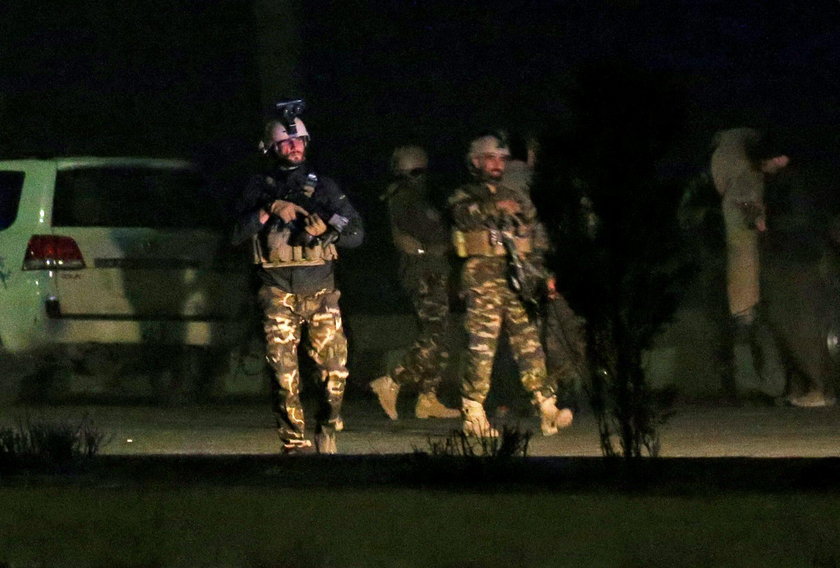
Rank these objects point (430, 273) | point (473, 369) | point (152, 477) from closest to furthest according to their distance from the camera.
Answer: point (152, 477)
point (473, 369)
point (430, 273)

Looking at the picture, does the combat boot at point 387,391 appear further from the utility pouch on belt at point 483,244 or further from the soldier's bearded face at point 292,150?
the soldier's bearded face at point 292,150

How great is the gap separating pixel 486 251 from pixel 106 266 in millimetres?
3398

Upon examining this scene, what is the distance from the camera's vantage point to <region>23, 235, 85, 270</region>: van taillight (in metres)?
13.1

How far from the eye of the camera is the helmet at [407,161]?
1239cm

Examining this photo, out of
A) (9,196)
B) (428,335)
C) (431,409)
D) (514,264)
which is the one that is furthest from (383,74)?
(514,264)

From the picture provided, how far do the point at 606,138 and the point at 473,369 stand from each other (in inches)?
140

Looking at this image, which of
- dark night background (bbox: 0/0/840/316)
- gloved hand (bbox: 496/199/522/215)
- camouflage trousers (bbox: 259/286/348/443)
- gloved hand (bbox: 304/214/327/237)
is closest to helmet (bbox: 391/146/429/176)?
gloved hand (bbox: 496/199/522/215)

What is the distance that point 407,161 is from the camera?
40.7 ft

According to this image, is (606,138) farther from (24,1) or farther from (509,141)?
(24,1)

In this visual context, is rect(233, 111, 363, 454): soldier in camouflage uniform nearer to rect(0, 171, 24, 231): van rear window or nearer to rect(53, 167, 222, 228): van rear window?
rect(53, 167, 222, 228): van rear window

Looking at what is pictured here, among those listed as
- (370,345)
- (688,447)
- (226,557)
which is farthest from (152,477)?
(370,345)

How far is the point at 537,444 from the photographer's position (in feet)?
37.4

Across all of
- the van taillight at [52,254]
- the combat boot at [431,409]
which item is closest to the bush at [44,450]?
the combat boot at [431,409]

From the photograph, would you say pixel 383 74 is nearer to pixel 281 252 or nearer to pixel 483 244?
pixel 483 244
